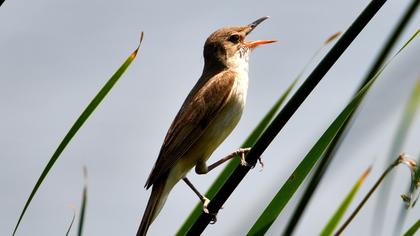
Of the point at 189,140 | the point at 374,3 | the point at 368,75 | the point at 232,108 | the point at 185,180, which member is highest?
the point at 374,3

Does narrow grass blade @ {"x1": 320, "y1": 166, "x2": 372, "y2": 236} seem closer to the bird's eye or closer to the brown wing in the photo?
the brown wing

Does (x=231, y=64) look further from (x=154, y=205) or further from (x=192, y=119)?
(x=154, y=205)

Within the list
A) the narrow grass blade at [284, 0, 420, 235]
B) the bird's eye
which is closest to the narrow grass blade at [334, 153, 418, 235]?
the narrow grass blade at [284, 0, 420, 235]

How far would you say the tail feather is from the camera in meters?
3.67

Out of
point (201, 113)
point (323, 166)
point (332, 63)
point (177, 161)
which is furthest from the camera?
point (201, 113)

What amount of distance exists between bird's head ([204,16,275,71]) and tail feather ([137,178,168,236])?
4.93 feet

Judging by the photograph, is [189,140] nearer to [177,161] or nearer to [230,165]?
[177,161]

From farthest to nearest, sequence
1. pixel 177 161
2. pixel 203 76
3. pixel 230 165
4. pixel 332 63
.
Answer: pixel 203 76, pixel 177 161, pixel 230 165, pixel 332 63

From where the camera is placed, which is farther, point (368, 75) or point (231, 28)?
point (231, 28)

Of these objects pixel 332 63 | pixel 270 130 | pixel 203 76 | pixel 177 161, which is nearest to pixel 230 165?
pixel 270 130

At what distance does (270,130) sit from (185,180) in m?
2.82

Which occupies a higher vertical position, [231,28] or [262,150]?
[231,28]

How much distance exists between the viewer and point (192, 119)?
4.55m

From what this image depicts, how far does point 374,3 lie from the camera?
1.44m
